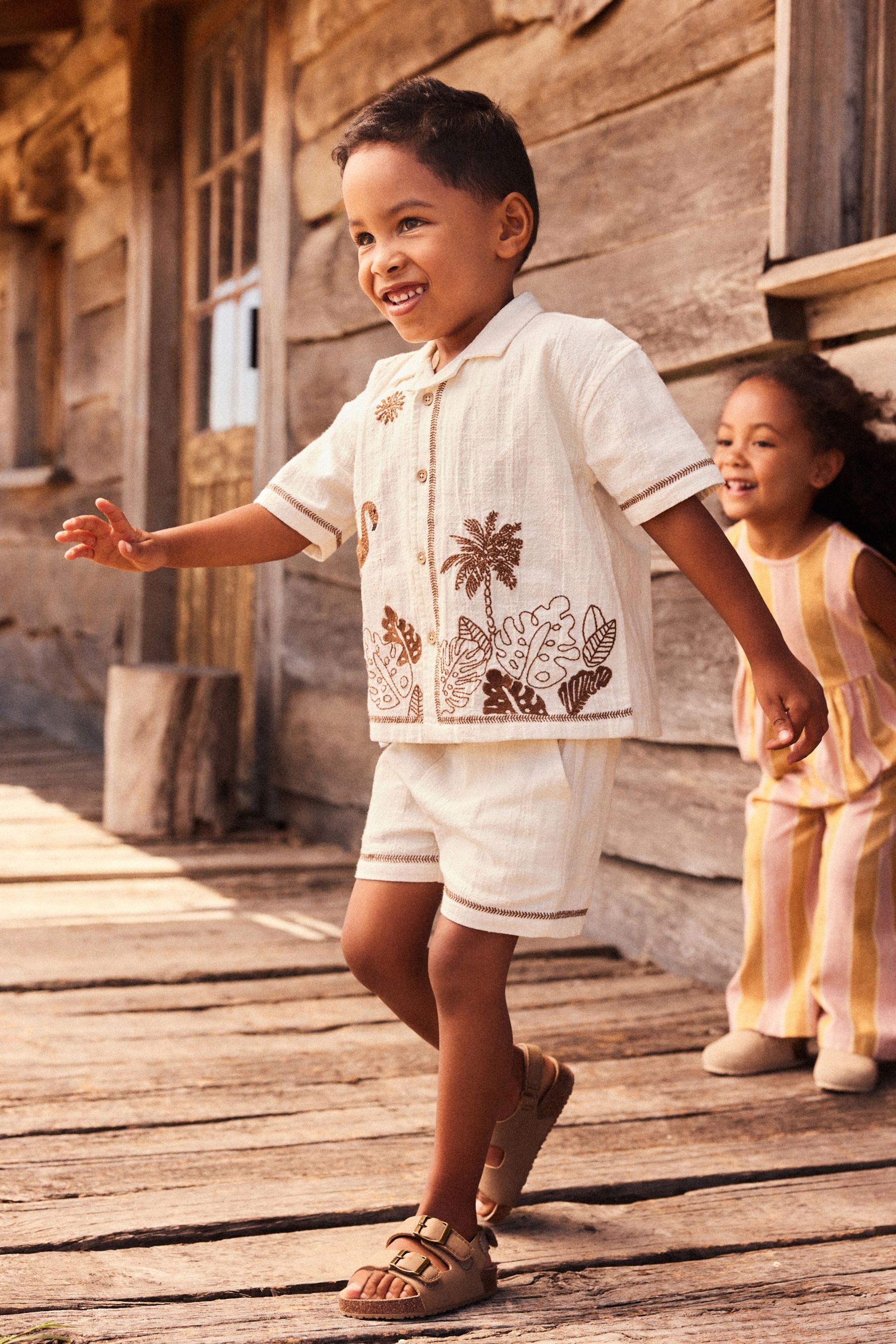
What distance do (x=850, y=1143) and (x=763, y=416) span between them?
Answer: 1189mm

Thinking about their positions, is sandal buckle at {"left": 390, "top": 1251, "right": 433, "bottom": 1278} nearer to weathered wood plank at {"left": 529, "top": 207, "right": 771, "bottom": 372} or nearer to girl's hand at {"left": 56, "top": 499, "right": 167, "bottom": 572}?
girl's hand at {"left": 56, "top": 499, "right": 167, "bottom": 572}

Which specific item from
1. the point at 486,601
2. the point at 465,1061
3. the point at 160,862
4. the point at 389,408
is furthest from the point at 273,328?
the point at 465,1061

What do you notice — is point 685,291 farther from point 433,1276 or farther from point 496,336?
point 433,1276

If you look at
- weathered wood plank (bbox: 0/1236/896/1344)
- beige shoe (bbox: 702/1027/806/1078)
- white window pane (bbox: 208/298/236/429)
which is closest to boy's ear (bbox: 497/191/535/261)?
weathered wood plank (bbox: 0/1236/896/1344)

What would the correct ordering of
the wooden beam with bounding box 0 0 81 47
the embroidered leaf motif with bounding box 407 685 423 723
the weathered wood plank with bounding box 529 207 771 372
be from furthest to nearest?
the wooden beam with bounding box 0 0 81 47
the weathered wood plank with bounding box 529 207 771 372
the embroidered leaf motif with bounding box 407 685 423 723

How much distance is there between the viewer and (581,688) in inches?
68.8

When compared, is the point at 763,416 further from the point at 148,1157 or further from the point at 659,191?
the point at 148,1157

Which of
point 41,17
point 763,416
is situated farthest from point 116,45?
point 763,416

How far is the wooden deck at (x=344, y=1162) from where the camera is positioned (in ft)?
5.55

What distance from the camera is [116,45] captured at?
252 inches

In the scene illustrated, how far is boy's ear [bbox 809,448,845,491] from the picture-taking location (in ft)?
8.32

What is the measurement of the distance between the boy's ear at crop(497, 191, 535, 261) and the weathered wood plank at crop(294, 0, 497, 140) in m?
2.14

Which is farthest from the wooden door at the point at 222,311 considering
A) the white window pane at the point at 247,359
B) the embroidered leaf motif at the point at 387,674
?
the embroidered leaf motif at the point at 387,674

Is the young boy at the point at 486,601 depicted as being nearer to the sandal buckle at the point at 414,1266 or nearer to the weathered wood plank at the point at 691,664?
the sandal buckle at the point at 414,1266
